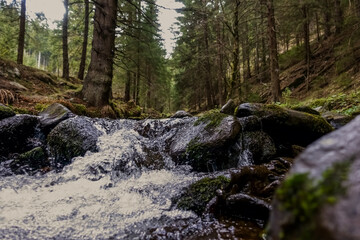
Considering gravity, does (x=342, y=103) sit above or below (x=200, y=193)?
above

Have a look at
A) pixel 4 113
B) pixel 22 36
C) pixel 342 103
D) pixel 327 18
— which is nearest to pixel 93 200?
pixel 4 113

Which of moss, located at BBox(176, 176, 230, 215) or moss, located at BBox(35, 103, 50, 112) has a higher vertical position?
moss, located at BBox(35, 103, 50, 112)

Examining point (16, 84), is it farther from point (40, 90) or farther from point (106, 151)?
point (106, 151)

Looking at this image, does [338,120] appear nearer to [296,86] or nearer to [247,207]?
[247,207]

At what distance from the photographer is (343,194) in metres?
0.70

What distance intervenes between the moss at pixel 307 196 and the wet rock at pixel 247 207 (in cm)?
200

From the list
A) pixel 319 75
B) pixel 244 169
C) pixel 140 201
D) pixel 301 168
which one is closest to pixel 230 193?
pixel 244 169

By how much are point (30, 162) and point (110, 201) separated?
87.4 inches

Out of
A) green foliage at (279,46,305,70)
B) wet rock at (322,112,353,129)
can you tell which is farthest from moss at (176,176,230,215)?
green foliage at (279,46,305,70)

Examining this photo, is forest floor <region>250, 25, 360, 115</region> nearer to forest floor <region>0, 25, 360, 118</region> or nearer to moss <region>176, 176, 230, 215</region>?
forest floor <region>0, 25, 360, 118</region>

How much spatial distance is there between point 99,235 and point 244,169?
7.02 feet

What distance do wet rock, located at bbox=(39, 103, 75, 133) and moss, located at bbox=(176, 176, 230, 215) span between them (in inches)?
140

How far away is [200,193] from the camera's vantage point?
9.86 feet

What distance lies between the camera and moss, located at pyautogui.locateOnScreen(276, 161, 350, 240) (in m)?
0.70
